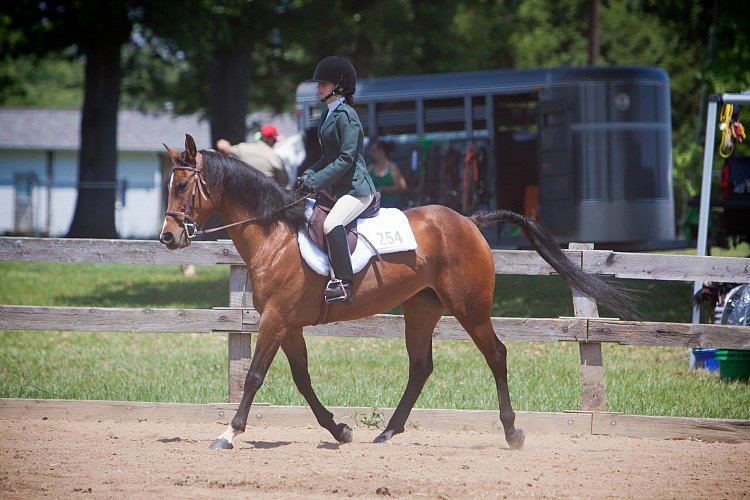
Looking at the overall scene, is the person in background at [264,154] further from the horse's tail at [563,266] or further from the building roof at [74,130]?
the building roof at [74,130]

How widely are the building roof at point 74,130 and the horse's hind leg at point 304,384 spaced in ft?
117

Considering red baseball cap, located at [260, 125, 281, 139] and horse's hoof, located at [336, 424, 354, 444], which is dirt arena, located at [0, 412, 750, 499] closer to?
horse's hoof, located at [336, 424, 354, 444]

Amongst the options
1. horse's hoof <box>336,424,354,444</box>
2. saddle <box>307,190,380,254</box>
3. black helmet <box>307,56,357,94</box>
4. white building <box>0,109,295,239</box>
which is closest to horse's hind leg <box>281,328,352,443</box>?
horse's hoof <box>336,424,354,444</box>


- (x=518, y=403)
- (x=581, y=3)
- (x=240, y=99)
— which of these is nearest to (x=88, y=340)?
(x=518, y=403)

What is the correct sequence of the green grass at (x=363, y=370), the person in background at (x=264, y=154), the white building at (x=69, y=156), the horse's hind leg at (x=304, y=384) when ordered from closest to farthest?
the horse's hind leg at (x=304, y=384), the green grass at (x=363, y=370), the person in background at (x=264, y=154), the white building at (x=69, y=156)

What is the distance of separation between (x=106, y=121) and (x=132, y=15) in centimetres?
294

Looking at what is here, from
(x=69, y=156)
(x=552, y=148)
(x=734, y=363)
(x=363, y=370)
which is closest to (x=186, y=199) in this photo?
(x=363, y=370)

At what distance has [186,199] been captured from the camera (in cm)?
693

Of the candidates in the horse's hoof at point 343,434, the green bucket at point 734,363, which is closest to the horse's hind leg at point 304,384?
the horse's hoof at point 343,434

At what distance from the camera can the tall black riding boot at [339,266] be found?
702 cm

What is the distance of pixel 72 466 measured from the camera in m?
6.32

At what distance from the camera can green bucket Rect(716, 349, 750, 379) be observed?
10039mm

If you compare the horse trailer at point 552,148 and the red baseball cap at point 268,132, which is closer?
the red baseball cap at point 268,132

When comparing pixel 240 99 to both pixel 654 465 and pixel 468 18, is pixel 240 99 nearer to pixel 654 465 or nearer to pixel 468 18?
pixel 468 18
